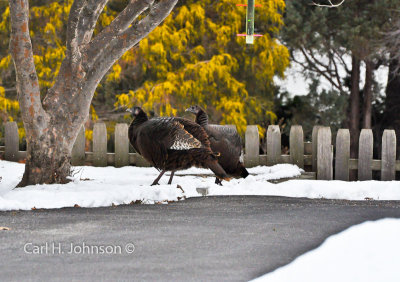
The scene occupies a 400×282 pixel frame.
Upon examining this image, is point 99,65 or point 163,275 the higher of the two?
point 99,65

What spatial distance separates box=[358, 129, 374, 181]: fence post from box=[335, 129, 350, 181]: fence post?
0.25 meters

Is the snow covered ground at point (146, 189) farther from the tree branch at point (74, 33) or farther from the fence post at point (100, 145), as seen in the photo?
the tree branch at point (74, 33)

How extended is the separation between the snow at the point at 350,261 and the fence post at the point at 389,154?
5.76 metres

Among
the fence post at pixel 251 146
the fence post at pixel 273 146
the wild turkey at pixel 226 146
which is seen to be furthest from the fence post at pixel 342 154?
the wild turkey at pixel 226 146

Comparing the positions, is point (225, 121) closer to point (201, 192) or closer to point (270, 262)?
point (201, 192)

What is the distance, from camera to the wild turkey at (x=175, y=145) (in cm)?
825

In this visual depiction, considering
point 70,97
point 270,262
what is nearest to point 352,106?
point 70,97

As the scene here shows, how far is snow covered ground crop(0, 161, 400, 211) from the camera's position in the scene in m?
7.64

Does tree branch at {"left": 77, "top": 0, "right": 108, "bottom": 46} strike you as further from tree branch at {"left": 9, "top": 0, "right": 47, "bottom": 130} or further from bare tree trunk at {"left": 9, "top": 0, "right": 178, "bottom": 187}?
tree branch at {"left": 9, "top": 0, "right": 47, "bottom": 130}

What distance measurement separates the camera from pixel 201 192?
8883 millimetres

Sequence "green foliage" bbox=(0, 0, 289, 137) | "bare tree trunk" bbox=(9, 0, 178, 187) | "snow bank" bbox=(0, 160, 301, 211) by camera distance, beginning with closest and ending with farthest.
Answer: "snow bank" bbox=(0, 160, 301, 211), "bare tree trunk" bbox=(9, 0, 178, 187), "green foliage" bbox=(0, 0, 289, 137)

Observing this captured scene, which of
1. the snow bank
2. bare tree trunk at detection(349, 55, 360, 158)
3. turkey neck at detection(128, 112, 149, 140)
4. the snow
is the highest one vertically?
bare tree trunk at detection(349, 55, 360, 158)

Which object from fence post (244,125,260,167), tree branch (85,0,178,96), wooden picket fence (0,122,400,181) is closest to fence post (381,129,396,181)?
wooden picket fence (0,122,400,181)

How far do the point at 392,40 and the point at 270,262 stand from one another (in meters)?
11.6
